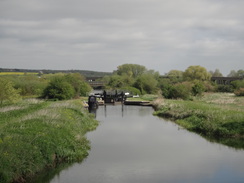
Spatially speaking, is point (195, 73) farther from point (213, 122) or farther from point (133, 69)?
point (213, 122)

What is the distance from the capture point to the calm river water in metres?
15.7

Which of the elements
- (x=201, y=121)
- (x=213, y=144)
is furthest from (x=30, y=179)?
(x=201, y=121)

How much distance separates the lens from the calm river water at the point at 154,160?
51.5ft

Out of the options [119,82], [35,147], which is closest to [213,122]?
[35,147]

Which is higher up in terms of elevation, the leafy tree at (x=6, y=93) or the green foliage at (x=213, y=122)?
the leafy tree at (x=6, y=93)

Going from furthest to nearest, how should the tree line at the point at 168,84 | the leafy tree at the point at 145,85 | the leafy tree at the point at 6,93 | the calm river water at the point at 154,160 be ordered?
the leafy tree at the point at 145,85
the tree line at the point at 168,84
the leafy tree at the point at 6,93
the calm river water at the point at 154,160

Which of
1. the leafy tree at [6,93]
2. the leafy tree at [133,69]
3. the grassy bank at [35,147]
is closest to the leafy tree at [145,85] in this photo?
the leafy tree at [6,93]

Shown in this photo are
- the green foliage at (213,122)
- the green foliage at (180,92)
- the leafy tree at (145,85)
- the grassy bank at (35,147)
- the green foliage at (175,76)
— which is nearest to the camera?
the grassy bank at (35,147)

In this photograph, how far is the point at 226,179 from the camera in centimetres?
1560

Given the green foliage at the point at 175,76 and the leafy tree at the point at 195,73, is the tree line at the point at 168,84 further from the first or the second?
the green foliage at the point at 175,76

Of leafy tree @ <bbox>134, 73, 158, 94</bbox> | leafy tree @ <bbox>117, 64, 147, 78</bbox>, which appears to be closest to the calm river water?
leafy tree @ <bbox>134, 73, 158, 94</bbox>

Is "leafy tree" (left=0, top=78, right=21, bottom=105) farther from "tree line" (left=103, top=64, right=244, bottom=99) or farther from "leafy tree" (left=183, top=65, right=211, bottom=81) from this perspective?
"leafy tree" (left=183, top=65, right=211, bottom=81)

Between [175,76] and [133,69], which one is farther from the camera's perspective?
[133,69]

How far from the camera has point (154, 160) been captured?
61.8ft
